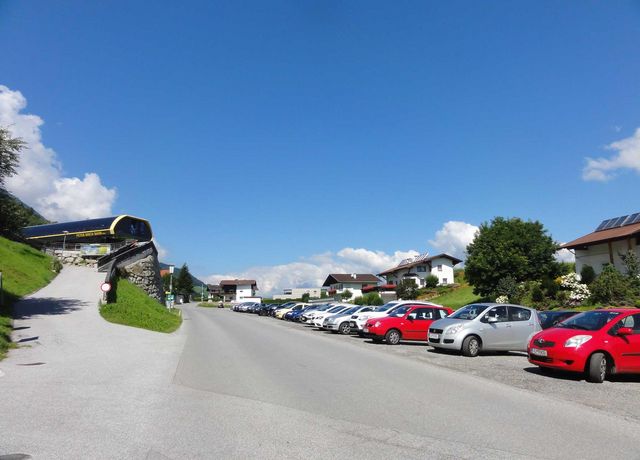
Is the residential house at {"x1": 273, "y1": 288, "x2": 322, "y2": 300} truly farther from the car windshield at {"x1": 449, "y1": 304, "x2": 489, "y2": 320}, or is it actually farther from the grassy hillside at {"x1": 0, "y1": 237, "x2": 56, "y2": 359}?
the car windshield at {"x1": 449, "y1": 304, "x2": 489, "y2": 320}

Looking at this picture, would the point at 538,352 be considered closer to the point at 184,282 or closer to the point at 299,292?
the point at 299,292

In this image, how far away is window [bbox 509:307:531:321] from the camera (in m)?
15.5

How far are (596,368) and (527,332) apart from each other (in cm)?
547

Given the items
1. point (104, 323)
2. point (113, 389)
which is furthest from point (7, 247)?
point (113, 389)

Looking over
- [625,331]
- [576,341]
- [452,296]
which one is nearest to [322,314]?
[576,341]

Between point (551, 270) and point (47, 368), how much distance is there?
37.5 meters

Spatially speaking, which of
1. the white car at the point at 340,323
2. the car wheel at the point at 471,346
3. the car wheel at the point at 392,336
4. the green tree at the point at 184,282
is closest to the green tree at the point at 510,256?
the white car at the point at 340,323

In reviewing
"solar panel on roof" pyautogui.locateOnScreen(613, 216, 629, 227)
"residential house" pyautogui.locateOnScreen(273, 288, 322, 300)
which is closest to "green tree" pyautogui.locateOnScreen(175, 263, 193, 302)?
"residential house" pyautogui.locateOnScreen(273, 288, 322, 300)

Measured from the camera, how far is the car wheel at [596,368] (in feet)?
33.0

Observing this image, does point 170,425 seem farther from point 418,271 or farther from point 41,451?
point 418,271

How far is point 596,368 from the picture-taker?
33.0ft

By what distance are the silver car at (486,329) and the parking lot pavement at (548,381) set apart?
13.5 inches

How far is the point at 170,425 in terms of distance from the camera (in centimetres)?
616

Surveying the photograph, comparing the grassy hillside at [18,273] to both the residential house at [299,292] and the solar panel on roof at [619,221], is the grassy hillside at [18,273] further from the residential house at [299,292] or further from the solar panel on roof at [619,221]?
the residential house at [299,292]
